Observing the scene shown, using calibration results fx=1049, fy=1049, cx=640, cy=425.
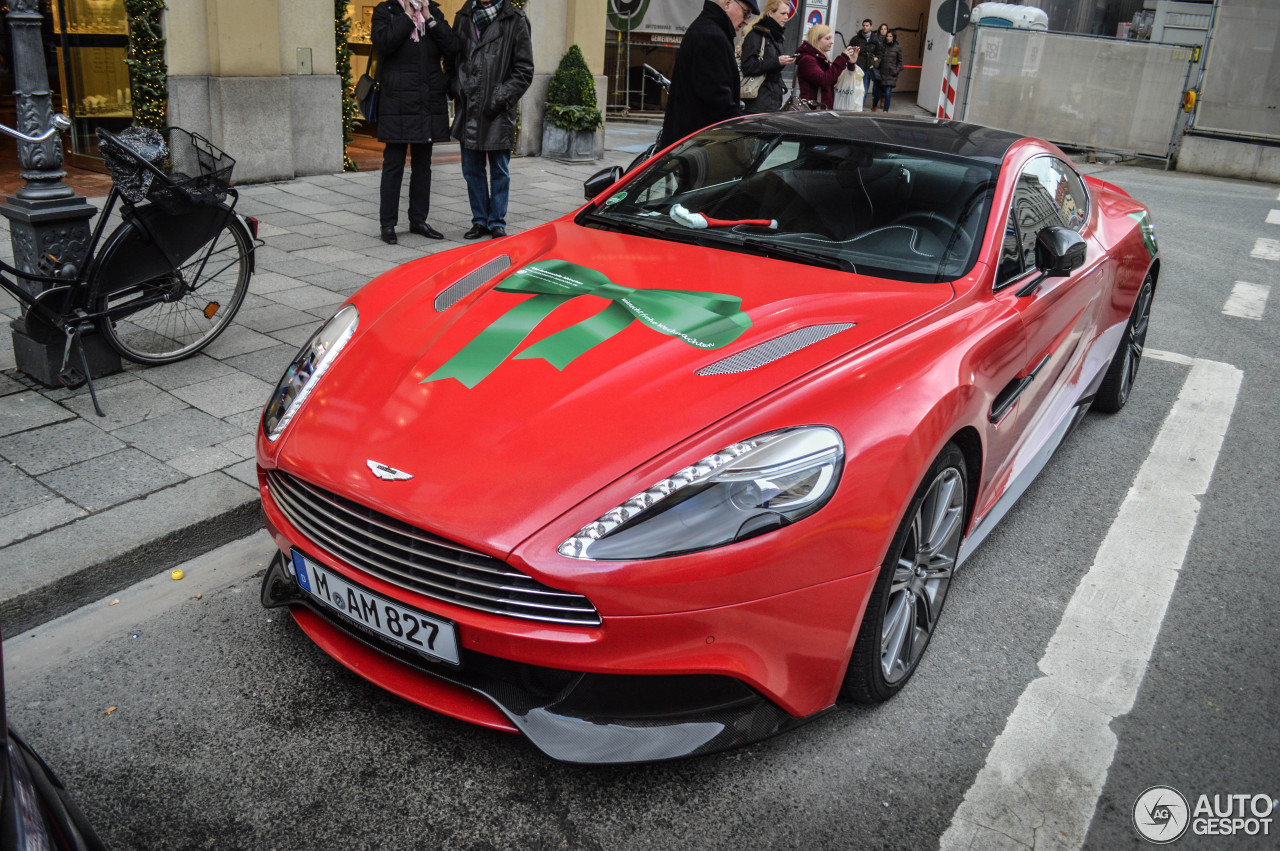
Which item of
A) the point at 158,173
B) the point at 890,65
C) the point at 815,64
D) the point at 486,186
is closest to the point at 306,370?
the point at 158,173

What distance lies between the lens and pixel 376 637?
250 cm

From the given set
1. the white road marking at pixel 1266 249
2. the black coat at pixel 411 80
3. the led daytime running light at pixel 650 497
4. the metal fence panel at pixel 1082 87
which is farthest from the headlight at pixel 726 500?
the metal fence panel at pixel 1082 87

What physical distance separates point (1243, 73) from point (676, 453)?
17.6m

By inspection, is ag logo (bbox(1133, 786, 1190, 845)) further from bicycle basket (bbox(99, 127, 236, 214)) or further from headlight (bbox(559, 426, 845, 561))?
bicycle basket (bbox(99, 127, 236, 214))

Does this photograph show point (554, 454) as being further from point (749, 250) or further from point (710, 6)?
point (710, 6)

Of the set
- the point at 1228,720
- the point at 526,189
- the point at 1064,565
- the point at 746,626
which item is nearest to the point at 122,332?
the point at 746,626

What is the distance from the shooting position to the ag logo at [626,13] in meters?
18.0

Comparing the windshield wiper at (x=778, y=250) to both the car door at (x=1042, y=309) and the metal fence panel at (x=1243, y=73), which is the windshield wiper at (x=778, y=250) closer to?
the car door at (x=1042, y=309)

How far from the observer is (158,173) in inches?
169

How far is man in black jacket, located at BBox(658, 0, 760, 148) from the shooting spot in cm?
689

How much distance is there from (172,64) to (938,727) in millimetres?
8576

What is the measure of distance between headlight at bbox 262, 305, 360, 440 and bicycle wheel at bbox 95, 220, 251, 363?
6.26 ft

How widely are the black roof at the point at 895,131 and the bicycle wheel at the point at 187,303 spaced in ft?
8.29

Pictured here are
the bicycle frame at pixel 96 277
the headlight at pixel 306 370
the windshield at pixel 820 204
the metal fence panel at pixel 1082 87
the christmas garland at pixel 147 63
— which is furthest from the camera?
the metal fence panel at pixel 1082 87
